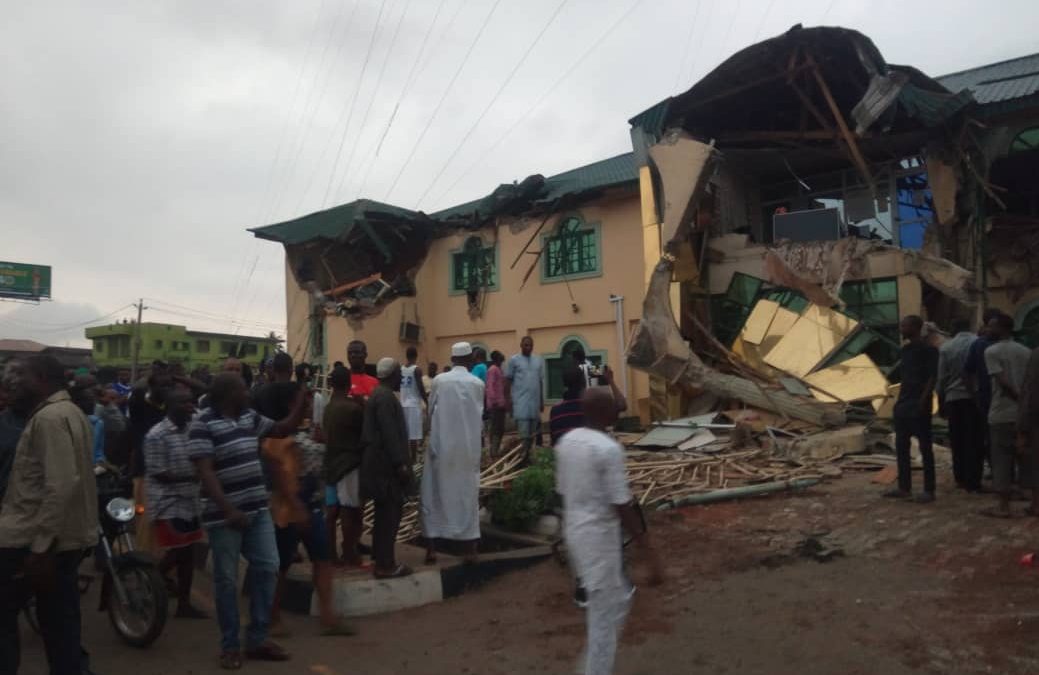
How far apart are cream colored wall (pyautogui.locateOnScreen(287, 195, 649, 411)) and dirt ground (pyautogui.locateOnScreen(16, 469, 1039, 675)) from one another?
1064 cm

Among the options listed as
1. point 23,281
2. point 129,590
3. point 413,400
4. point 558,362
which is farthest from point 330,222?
point 23,281

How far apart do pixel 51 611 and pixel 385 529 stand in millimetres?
2785

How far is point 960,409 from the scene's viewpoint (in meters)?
7.96

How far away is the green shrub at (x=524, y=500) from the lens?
8.27 metres

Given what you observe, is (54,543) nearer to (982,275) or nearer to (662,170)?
(662,170)

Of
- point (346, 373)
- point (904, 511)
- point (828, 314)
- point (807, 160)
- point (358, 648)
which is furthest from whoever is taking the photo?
point (807, 160)

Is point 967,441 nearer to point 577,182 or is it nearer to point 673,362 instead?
point 673,362

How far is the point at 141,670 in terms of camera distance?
5.22 meters

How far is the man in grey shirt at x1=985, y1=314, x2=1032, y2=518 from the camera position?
700cm

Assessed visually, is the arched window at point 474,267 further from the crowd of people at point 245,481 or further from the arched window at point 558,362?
the crowd of people at point 245,481

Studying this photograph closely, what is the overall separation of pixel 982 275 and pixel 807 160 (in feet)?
13.8

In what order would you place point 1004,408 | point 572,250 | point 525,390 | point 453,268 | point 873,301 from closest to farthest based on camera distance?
point 1004,408 < point 525,390 < point 873,301 < point 572,250 < point 453,268

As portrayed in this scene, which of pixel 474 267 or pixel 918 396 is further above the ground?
pixel 474 267

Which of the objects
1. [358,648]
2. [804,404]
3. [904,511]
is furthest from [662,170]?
[358,648]
